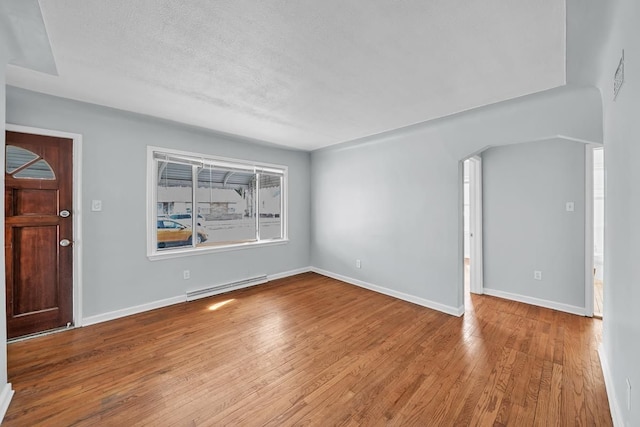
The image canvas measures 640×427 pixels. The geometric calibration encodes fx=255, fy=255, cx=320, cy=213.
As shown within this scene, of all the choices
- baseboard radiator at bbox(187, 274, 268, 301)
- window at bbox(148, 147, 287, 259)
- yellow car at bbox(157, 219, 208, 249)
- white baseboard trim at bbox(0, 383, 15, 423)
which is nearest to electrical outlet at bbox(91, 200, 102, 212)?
window at bbox(148, 147, 287, 259)

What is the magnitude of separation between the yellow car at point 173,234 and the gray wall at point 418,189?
7.61 feet

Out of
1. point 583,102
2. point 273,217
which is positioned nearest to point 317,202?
point 273,217

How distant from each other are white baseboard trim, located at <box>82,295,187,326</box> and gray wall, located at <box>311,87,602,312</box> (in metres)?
2.54

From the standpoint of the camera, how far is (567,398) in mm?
1738

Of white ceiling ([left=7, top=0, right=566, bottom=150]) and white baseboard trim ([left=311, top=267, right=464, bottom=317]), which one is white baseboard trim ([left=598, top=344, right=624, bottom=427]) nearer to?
white baseboard trim ([left=311, top=267, right=464, bottom=317])

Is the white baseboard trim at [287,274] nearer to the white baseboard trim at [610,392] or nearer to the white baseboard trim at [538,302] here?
the white baseboard trim at [538,302]

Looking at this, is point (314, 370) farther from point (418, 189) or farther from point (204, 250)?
point (418, 189)

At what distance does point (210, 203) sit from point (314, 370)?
2.82 meters

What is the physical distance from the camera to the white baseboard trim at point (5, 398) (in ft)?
5.16

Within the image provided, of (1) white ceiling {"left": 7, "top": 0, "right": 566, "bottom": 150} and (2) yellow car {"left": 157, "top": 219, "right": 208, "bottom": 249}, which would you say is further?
(2) yellow car {"left": 157, "top": 219, "right": 208, "bottom": 249}

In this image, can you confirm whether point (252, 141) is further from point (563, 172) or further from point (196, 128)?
point (563, 172)

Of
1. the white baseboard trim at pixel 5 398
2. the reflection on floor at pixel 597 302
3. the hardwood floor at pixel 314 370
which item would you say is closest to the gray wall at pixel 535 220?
the reflection on floor at pixel 597 302

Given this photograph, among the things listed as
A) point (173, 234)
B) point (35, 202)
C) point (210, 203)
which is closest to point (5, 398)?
point (35, 202)

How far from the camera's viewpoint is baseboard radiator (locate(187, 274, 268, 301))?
3568 mm
